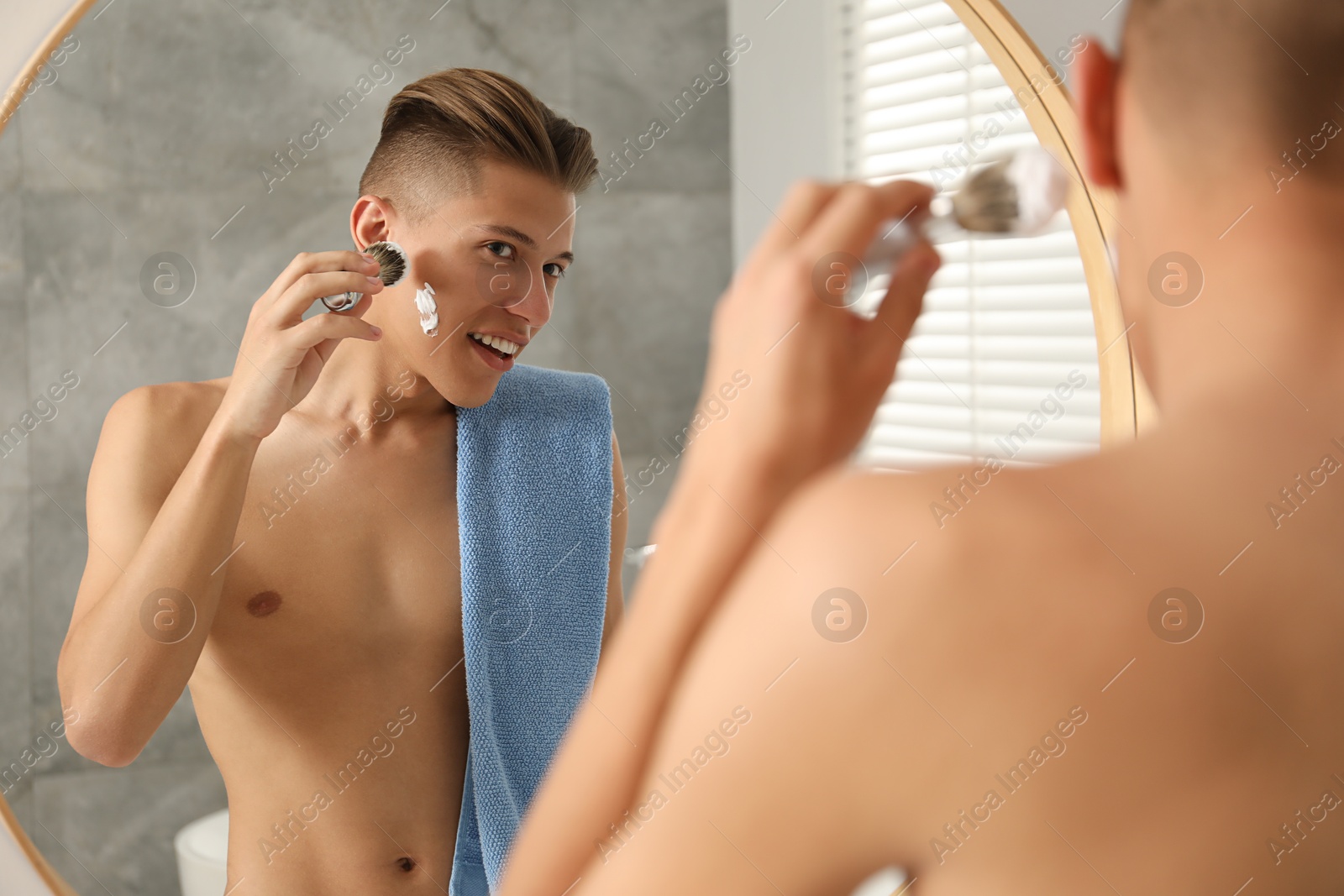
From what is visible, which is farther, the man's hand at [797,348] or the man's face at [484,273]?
the man's face at [484,273]

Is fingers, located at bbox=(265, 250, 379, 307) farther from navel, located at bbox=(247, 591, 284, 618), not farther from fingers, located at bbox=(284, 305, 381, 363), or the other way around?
navel, located at bbox=(247, 591, 284, 618)

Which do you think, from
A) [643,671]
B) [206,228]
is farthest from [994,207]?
[206,228]

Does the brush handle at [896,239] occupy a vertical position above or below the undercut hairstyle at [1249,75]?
above

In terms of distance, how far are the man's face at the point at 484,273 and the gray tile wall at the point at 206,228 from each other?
2 centimetres

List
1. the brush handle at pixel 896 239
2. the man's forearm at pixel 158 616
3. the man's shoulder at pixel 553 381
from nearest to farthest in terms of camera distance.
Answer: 1. the brush handle at pixel 896 239
2. the man's forearm at pixel 158 616
3. the man's shoulder at pixel 553 381

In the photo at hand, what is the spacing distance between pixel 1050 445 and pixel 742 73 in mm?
335

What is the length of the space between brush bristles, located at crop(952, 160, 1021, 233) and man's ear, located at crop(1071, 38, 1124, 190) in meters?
0.09

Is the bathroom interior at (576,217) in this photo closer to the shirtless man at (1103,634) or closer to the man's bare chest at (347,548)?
the man's bare chest at (347,548)

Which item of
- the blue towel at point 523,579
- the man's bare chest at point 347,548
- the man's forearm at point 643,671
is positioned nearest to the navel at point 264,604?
the man's bare chest at point 347,548

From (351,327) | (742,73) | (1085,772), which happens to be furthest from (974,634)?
(742,73)

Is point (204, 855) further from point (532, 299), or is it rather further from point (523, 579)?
point (532, 299)

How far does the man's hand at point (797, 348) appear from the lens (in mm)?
277

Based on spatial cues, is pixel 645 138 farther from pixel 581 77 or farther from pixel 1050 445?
pixel 1050 445

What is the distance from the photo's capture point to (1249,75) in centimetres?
26
